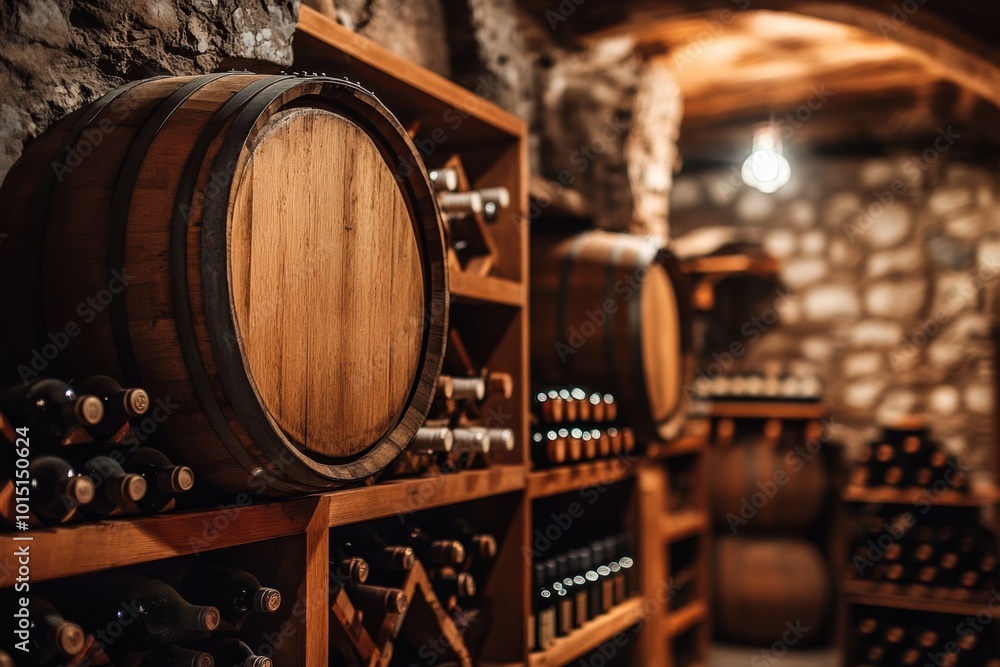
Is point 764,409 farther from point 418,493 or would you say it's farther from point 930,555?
point 418,493

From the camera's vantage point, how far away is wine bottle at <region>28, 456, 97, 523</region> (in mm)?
1080

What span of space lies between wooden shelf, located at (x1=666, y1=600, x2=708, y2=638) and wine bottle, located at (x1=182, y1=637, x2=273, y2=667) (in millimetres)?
2582

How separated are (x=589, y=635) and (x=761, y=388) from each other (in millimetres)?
2533

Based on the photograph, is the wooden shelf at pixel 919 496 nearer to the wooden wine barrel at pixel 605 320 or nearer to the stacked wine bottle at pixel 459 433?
the wooden wine barrel at pixel 605 320

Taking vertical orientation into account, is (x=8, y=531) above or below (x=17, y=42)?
below

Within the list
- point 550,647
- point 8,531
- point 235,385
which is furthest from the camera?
point 550,647

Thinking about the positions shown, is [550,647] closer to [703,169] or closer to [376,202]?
[376,202]

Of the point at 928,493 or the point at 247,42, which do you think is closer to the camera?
the point at 247,42

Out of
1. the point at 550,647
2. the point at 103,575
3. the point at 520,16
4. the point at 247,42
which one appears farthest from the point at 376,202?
the point at 520,16

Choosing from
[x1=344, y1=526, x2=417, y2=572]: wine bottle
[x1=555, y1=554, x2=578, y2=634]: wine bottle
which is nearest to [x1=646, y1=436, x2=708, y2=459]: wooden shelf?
[x1=555, y1=554, x2=578, y2=634]: wine bottle

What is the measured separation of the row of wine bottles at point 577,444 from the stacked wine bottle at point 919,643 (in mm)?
2043

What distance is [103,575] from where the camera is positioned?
4.42 feet

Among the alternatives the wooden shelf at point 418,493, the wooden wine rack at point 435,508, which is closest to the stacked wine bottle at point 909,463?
the wooden wine rack at point 435,508

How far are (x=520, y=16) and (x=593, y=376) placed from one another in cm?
147
